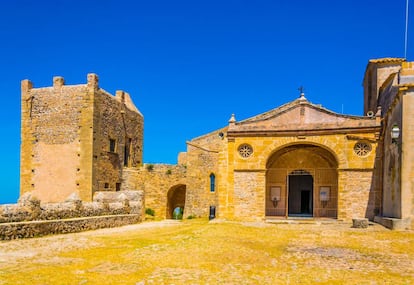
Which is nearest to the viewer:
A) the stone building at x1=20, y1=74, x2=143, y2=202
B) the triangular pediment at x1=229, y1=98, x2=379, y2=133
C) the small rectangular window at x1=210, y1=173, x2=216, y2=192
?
the triangular pediment at x1=229, y1=98, x2=379, y2=133

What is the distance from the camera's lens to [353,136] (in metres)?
19.0

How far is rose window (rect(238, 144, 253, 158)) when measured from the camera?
20.4m

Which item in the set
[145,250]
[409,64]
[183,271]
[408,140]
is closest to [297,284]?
[183,271]

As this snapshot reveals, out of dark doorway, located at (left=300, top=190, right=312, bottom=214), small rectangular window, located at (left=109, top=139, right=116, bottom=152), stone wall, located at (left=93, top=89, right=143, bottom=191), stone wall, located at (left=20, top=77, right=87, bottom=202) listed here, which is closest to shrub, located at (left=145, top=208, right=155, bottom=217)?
stone wall, located at (left=93, top=89, right=143, bottom=191)

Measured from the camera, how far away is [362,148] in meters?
19.0

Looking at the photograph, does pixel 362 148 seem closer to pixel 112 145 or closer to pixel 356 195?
pixel 356 195

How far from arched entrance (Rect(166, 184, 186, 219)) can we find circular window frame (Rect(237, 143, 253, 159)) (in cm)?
1137

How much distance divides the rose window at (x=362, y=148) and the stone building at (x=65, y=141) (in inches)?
636

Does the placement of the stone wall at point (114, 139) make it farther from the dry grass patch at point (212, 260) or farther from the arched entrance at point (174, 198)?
the dry grass patch at point (212, 260)

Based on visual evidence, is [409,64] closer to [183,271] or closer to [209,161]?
[183,271]

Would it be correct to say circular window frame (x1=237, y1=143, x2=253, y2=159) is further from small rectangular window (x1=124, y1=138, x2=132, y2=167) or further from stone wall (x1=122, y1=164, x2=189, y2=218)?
small rectangular window (x1=124, y1=138, x2=132, y2=167)

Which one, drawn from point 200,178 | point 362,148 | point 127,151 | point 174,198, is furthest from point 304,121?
point 174,198

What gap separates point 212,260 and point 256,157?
39.4 ft

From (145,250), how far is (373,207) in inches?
520
